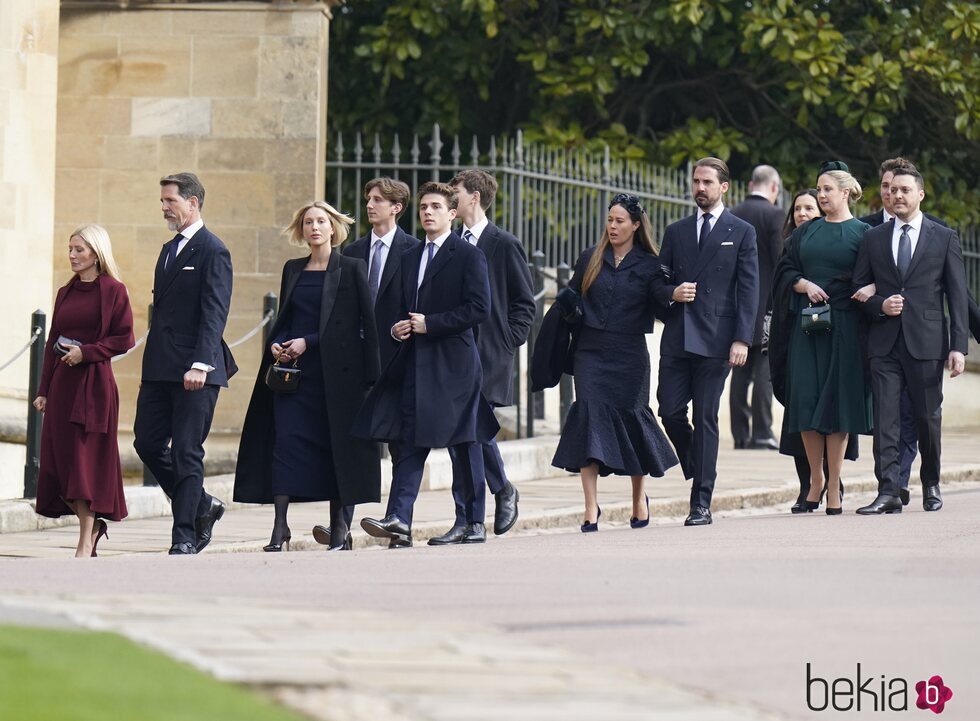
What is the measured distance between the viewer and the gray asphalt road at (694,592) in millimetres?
5344

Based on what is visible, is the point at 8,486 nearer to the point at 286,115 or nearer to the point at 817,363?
the point at 286,115

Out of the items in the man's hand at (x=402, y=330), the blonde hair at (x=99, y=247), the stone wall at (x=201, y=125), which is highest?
the stone wall at (x=201, y=125)

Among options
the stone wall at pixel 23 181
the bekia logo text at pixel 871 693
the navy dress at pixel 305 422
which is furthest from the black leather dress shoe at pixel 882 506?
the stone wall at pixel 23 181

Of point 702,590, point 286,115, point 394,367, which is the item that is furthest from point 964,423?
point 702,590

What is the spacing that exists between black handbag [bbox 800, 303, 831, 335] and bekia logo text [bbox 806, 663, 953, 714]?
17.6ft

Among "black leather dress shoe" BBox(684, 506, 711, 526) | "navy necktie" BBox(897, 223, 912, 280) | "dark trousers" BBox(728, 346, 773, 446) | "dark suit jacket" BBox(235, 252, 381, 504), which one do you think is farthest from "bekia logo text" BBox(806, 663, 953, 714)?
"dark trousers" BBox(728, 346, 773, 446)

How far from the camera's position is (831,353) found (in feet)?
34.8

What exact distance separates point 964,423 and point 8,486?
32.7ft

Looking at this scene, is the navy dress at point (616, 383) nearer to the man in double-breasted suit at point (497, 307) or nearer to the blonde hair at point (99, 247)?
the man in double-breasted suit at point (497, 307)

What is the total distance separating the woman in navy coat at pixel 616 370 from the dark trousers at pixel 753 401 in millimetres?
4882

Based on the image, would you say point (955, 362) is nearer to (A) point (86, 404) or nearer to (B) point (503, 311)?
(B) point (503, 311)

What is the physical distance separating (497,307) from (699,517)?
139cm

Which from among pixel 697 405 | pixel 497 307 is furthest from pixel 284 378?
pixel 697 405

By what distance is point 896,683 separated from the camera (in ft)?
17.1
